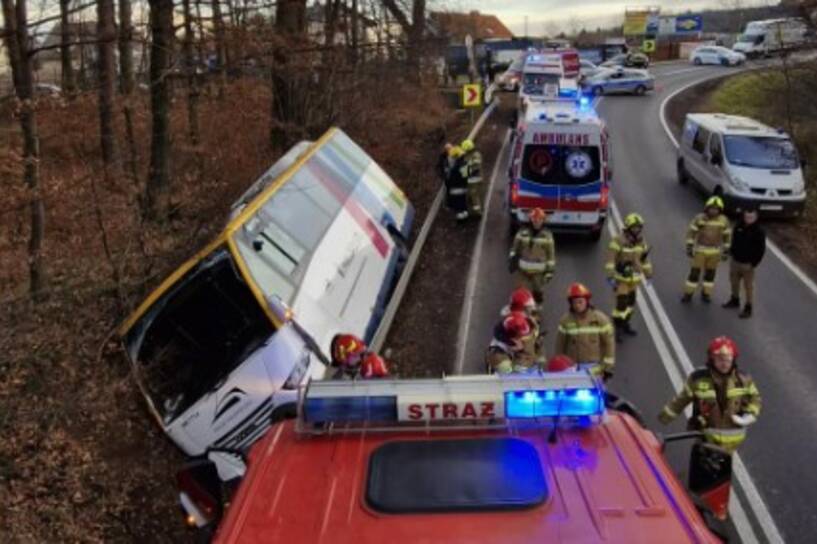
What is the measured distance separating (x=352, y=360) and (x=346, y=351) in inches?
4.9

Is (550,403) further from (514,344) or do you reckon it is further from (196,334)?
(196,334)

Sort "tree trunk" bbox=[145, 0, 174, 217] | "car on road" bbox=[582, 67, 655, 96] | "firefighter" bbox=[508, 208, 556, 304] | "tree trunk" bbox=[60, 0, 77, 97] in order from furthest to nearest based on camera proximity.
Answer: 1. "car on road" bbox=[582, 67, 655, 96]
2. "tree trunk" bbox=[145, 0, 174, 217]
3. "firefighter" bbox=[508, 208, 556, 304]
4. "tree trunk" bbox=[60, 0, 77, 97]

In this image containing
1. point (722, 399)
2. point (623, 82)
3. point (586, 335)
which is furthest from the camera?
point (623, 82)

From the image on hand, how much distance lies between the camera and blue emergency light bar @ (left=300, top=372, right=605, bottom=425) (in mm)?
3357

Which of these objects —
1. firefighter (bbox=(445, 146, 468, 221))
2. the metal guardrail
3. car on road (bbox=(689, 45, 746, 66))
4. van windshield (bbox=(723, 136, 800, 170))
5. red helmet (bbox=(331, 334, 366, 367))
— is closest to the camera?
red helmet (bbox=(331, 334, 366, 367))

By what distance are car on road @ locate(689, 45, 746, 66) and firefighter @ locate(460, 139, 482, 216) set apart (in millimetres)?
42778

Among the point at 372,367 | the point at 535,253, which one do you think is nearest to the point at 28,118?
the point at 372,367

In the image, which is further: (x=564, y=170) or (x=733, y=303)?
(x=564, y=170)

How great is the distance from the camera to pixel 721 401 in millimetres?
6613

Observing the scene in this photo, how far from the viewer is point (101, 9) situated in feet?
51.4

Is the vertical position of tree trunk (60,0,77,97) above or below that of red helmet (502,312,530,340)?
above

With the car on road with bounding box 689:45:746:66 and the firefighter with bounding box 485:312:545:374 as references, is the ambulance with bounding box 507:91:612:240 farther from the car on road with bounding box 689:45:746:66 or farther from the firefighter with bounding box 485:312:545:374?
the car on road with bounding box 689:45:746:66

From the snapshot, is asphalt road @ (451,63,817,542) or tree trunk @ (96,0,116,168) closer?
asphalt road @ (451,63,817,542)

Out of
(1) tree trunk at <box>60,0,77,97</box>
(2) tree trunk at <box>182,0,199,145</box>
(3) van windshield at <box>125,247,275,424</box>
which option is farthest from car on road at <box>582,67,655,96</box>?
(3) van windshield at <box>125,247,275,424</box>
